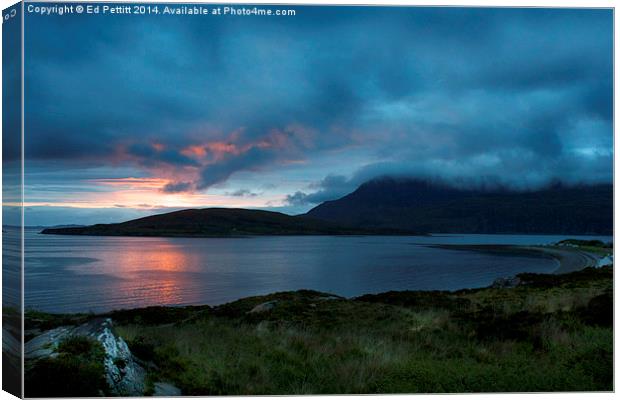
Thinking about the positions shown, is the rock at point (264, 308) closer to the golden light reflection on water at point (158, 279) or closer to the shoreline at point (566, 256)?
the golden light reflection on water at point (158, 279)

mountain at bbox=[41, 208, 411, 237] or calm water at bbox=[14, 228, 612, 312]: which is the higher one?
mountain at bbox=[41, 208, 411, 237]

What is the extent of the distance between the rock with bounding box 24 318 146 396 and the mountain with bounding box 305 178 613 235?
6319 mm

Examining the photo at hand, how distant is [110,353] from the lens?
751 centimetres

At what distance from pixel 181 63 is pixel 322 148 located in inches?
153

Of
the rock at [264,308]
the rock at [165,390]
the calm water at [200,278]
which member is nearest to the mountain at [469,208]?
the calm water at [200,278]

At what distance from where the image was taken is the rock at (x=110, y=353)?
298 inches

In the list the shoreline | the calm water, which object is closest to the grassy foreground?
the calm water

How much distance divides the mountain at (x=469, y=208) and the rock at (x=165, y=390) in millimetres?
5950

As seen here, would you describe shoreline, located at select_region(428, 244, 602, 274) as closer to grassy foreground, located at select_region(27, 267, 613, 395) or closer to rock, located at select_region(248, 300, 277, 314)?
rock, located at select_region(248, 300, 277, 314)

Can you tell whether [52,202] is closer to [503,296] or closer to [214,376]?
[214,376]

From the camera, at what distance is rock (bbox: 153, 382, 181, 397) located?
26.6ft

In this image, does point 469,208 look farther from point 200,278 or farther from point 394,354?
point 200,278

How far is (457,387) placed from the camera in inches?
340

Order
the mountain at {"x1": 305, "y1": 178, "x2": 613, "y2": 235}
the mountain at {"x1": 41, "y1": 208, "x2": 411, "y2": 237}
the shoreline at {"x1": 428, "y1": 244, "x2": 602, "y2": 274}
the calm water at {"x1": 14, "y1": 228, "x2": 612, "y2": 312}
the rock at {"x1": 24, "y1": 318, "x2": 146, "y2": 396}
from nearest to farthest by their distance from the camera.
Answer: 1. the rock at {"x1": 24, "y1": 318, "x2": 146, "y2": 396}
2. the mountain at {"x1": 305, "y1": 178, "x2": 613, "y2": 235}
3. the mountain at {"x1": 41, "y1": 208, "x2": 411, "y2": 237}
4. the calm water at {"x1": 14, "y1": 228, "x2": 612, "y2": 312}
5. the shoreline at {"x1": 428, "y1": 244, "x2": 602, "y2": 274}
